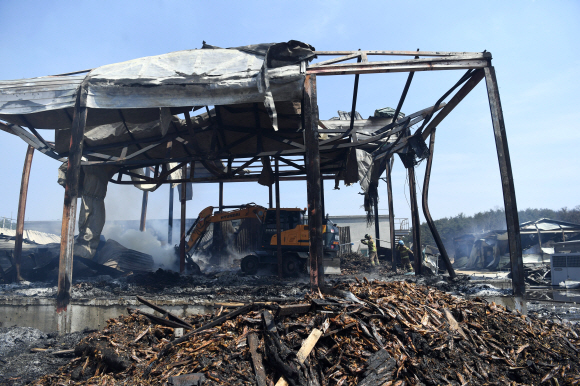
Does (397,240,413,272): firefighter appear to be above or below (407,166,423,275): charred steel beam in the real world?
below

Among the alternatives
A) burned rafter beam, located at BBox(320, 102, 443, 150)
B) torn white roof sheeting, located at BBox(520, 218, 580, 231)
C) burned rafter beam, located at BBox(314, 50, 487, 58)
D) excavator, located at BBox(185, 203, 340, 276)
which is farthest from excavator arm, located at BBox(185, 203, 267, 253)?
torn white roof sheeting, located at BBox(520, 218, 580, 231)

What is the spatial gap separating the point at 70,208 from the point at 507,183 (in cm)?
933

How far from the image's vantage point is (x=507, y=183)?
6992mm

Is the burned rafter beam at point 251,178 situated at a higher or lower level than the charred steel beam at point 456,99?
lower

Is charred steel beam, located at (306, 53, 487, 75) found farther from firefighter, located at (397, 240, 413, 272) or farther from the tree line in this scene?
the tree line

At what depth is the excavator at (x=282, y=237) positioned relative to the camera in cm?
1310

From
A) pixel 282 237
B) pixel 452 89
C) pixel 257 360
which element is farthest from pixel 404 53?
pixel 282 237

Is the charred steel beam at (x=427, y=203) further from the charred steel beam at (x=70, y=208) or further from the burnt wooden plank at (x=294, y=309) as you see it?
the charred steel beam at (x=70, y=208)

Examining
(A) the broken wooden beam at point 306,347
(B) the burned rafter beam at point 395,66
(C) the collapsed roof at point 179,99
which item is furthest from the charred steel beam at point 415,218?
(A) the broken wooden beam at point 306,347

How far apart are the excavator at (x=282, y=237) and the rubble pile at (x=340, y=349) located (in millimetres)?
7889

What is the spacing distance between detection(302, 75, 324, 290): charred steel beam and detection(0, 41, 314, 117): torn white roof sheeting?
0.38 meters

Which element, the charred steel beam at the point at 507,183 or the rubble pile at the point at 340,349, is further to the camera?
the charred steel beam at the point at 507,183

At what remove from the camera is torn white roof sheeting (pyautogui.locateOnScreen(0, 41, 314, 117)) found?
7262 mm

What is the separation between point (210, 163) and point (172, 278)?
4.00m
